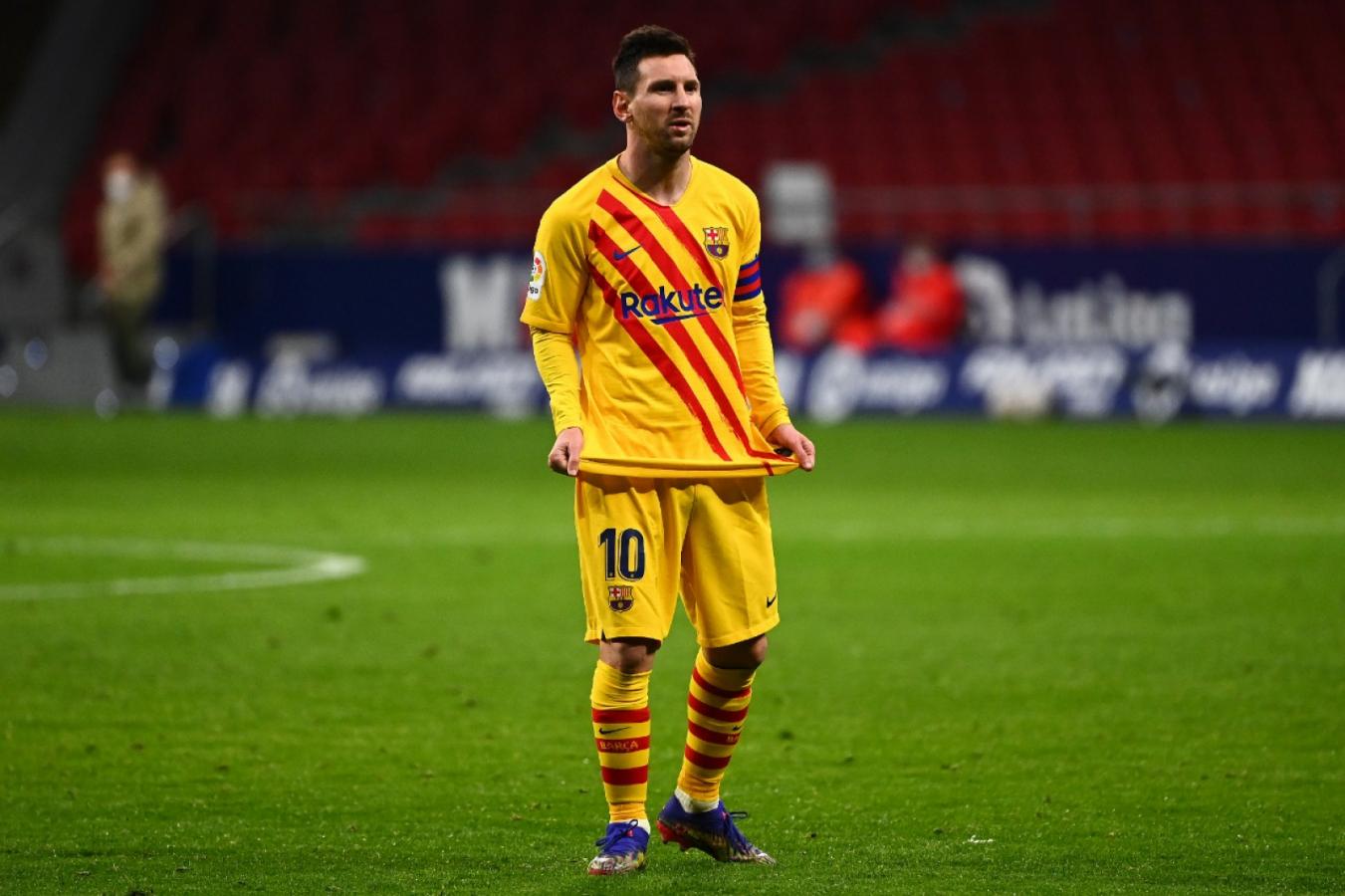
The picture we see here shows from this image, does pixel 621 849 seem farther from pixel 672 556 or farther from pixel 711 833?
pixel 672 556

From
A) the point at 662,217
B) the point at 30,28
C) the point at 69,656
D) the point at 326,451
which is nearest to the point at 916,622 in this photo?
the point at 69,656

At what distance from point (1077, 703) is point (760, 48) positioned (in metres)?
22.5

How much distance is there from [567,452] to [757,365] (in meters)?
0.68

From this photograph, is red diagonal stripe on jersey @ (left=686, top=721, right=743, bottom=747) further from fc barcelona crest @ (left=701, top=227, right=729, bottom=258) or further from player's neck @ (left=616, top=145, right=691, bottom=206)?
player's neck @ (left=616, top=145, right=691, bottom=206)

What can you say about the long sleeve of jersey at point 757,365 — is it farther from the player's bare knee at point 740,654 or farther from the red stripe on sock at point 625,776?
the red stripe on sock at point 625,776

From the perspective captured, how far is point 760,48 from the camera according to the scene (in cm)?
2956

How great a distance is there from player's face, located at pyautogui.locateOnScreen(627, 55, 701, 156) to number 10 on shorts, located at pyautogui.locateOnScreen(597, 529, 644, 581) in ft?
3.17

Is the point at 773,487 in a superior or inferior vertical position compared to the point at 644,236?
inferior

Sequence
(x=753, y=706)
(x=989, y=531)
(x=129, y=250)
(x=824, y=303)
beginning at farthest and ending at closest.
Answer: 1. (x=129, y=250)
2. (x=824, y=303)
3. (x=989, y=531)
4. (x=753, y=706)

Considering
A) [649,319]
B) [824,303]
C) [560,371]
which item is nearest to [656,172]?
[649,319]

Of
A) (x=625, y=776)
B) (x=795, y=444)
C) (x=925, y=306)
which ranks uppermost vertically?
A: (x=925, y=306)

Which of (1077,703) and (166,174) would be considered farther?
(166,174)

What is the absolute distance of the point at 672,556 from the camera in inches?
220

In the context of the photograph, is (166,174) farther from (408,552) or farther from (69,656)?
(69,656)
